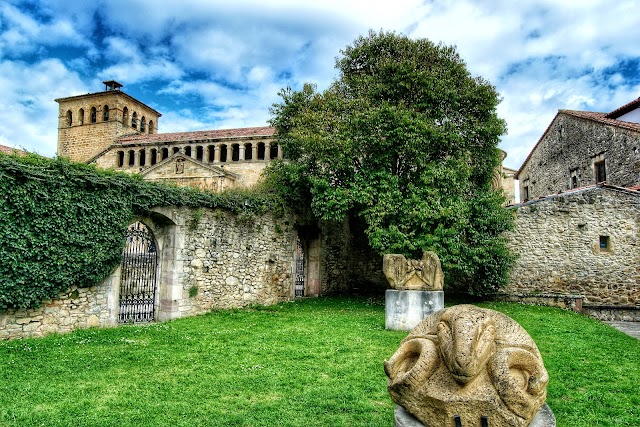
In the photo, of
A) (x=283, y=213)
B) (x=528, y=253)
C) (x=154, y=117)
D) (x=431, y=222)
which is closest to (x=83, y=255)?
(x=283, y=213)

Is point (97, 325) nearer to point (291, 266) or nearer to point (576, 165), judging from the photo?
point (291, 266)

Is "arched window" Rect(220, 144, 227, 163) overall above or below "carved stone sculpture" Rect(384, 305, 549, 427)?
above

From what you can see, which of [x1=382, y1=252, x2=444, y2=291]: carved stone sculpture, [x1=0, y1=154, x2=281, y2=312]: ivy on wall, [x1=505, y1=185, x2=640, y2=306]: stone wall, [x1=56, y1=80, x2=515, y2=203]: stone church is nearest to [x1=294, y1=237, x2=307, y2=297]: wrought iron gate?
[x1=56, y1=80, x2=515, y2=203]: stone church

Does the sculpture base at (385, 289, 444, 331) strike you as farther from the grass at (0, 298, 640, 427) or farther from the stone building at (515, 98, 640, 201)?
the stone building at (515, 98, 640, 201)

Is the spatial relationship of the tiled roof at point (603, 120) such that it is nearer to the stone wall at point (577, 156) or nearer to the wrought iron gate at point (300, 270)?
the stone wall at point (577, 156)

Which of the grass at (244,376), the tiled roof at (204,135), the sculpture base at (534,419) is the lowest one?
the grass at (244,376)

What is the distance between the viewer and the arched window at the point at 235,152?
33.0 metres

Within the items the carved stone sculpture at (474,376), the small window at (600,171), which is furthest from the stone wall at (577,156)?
the carved stone sculpture at (474,376)

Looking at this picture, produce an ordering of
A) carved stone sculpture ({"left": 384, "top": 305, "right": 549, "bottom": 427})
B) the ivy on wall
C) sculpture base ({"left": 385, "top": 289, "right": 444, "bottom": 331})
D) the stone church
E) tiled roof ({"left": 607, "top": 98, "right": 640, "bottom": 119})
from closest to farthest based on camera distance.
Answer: carved stone sculpture ({"left": 384, "top": 305, "right": 549, "bottom": 427})
the ivy on wall
sculpture base ({"left": 385, "top": 289, "right": 444, "bottom": 331})
tiled roof ({"left": 607, "top": 98, "right": 640, "bottom": 119})
the stone church

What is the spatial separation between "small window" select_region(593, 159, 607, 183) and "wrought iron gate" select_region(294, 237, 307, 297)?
556 inches

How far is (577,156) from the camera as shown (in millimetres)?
22047

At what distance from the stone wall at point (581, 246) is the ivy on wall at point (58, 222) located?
13706mm

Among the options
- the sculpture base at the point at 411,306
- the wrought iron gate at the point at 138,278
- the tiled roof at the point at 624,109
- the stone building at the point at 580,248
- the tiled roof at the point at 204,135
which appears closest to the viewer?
the sculpture base at the point at 411,306

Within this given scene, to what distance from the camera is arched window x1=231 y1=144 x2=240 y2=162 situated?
1300 inches
